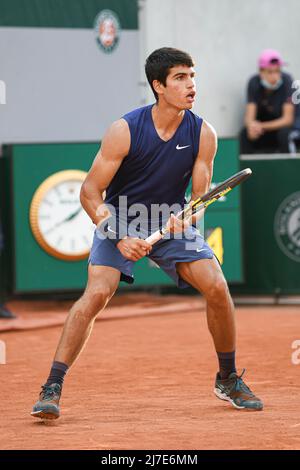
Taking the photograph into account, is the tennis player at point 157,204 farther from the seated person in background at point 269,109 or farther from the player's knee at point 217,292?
the seated person in background at point 269,109

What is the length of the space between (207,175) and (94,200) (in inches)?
25.7

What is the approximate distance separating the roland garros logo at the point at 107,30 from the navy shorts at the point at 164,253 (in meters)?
6.40

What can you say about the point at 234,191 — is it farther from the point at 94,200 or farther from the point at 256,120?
the point at 94,200

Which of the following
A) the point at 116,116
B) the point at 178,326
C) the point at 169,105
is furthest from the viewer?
the point at 116,116

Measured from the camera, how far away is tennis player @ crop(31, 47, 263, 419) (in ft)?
19.7

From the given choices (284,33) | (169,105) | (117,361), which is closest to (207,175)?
(169,105)

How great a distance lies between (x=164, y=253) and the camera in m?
6.24

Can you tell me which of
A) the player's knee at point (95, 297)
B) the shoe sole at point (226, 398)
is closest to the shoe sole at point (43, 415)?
the player's knee at point (95, 297)

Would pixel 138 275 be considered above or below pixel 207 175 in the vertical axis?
below

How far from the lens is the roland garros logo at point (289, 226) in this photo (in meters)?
11.6

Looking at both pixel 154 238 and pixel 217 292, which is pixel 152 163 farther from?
pixel 217 292

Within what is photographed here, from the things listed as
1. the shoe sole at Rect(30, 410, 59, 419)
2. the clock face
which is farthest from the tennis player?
the clock face

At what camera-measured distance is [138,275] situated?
11.4 meters

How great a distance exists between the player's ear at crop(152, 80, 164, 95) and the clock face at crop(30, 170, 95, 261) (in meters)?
4.82
